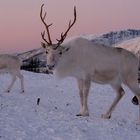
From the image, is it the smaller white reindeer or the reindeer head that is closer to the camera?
the reindeer head

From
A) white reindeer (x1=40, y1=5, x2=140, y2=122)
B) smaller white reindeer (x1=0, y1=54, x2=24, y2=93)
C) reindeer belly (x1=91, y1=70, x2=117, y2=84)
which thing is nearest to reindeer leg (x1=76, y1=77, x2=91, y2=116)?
white reindeer (x1=40, y1=5, x2=140, y2=122)

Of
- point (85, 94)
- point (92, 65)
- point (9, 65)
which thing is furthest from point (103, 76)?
point (9, 65)

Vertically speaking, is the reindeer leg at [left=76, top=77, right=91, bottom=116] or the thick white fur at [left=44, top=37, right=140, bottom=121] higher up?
the thick white fur at [left=44, top=37, right=140, bottom=121]

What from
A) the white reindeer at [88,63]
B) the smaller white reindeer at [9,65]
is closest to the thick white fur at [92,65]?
the white reindeer at [88,63]

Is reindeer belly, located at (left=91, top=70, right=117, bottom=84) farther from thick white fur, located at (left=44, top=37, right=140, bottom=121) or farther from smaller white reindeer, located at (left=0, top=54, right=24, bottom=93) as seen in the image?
smaller white reindeer, located at (left=0, top=54, right=24, bottom=93)

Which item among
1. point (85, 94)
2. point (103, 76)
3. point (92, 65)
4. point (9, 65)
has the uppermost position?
point (92, 65)

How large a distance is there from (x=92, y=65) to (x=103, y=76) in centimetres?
47

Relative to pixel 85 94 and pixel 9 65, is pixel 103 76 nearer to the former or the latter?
pixel 85 94

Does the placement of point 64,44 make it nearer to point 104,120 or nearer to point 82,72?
point 82,72

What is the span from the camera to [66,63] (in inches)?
507

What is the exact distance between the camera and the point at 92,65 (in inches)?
503

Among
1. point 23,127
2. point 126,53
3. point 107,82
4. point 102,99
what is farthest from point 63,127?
point 102,99

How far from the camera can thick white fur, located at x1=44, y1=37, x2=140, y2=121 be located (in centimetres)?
1271

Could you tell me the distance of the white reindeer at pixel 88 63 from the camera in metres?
12.6
